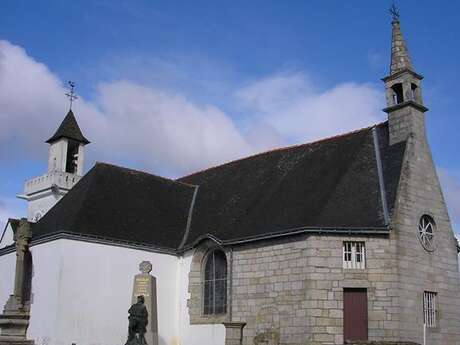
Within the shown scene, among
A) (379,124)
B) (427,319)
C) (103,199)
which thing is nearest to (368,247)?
(427,319)

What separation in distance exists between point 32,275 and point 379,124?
14.9m

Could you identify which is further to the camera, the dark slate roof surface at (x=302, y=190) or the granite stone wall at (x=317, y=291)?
the dark slate roof surface at (x=302, y=190)

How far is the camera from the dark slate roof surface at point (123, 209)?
2431cm

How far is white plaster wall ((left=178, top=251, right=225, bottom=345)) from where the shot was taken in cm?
2300

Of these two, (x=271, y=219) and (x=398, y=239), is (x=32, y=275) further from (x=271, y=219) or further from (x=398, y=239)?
(x=398, y=239)

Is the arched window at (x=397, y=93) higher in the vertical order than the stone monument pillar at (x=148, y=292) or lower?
higher

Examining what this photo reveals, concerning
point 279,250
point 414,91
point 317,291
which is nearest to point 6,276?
point 279,250

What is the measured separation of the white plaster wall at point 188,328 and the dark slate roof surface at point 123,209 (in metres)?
1.05

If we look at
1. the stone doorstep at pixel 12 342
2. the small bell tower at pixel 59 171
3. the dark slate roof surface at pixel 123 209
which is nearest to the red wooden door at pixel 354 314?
the dark slate roof surface at pixel 123 209

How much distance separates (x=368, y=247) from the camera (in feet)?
66.4

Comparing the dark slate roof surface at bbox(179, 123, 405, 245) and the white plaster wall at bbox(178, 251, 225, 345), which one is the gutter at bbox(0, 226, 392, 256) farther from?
the white plaster wall at bbox(178, 251, 225, 345)

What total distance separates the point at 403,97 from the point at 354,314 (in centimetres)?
849

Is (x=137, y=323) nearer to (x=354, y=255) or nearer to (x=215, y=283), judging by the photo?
(x=215, y=283)

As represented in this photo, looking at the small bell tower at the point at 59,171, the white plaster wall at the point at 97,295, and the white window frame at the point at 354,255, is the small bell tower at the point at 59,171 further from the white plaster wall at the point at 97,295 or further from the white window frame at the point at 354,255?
→ the white window frame at the point at 354,255
